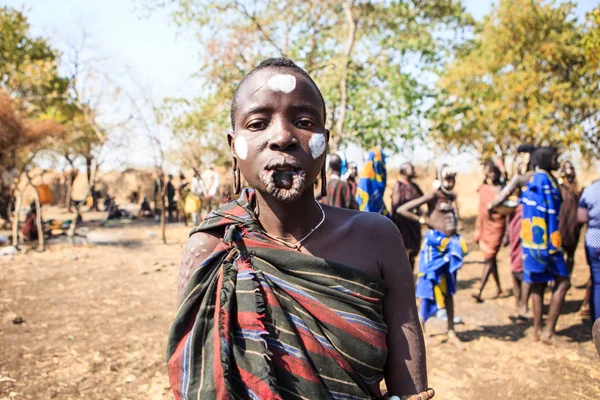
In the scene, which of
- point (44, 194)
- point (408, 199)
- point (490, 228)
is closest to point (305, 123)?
point (408, 199)

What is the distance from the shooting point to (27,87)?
45.3 ft

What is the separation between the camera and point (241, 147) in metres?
1.34

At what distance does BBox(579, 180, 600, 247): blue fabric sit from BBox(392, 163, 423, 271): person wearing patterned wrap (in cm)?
202

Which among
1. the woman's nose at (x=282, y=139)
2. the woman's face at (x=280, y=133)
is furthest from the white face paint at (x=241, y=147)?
the woman's nose at (x=282, y=139)

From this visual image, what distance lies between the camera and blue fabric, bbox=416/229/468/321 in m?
4.55

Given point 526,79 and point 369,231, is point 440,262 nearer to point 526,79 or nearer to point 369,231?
point 369,231

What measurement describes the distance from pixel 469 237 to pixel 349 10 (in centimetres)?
836

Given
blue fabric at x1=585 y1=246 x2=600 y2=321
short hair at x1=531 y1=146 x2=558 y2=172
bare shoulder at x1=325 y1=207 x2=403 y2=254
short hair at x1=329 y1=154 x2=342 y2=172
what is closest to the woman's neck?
bare shoulder at x1=325 y1=207 x2=403 y2=254

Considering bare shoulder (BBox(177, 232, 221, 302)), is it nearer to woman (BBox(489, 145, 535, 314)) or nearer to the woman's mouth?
the woman's mouth

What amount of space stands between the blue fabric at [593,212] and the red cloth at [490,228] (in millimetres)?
1956

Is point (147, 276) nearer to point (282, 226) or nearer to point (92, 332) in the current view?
point (92, 332)

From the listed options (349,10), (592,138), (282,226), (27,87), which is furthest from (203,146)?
(282,226)

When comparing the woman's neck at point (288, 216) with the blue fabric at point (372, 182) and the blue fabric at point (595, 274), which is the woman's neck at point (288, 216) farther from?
the blue fabric at point (372, 182)

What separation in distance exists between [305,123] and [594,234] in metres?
4.15
